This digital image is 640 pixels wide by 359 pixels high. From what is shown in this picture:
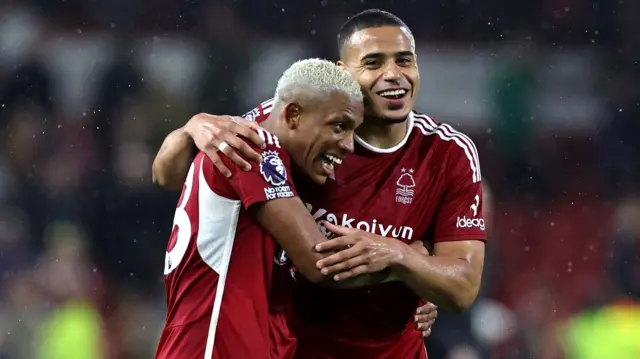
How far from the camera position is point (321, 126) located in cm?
307

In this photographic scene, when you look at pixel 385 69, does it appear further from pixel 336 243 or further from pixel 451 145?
pixel 336 243

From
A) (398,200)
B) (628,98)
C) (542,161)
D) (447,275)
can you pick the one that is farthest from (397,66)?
(628,98)

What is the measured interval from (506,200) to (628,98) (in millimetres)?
1318

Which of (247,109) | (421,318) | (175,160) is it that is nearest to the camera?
(175,160)

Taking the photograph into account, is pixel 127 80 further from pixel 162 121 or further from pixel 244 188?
pixel 244 188

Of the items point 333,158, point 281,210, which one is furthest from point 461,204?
point 281,210

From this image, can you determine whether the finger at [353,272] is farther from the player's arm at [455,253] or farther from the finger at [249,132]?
the finger at [249,132]

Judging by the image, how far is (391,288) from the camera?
3.57m

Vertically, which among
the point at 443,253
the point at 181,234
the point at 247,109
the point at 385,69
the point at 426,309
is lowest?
the point at 247,109

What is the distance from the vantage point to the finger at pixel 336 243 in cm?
299

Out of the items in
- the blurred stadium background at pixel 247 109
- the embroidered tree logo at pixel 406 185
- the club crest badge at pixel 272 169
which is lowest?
the blurred stadium background at pixel 247 109

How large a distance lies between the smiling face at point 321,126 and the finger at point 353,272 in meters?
0.32

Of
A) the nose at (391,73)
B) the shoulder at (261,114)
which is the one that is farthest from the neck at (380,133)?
the shoulder at (261,114)

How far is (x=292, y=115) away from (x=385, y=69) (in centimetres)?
54
